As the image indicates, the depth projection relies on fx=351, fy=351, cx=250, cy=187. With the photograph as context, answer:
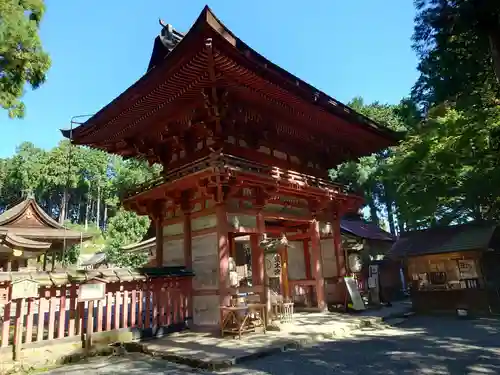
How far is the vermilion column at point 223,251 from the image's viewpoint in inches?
360

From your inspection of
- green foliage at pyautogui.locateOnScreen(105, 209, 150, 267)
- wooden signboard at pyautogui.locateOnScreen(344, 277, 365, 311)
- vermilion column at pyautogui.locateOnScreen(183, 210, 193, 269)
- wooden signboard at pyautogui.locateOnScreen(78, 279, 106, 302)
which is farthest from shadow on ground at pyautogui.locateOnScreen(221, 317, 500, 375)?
green foliage at pyautogui.locateOnScreen(105, 209, 150, 267)

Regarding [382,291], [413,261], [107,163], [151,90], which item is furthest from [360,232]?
[107,163]

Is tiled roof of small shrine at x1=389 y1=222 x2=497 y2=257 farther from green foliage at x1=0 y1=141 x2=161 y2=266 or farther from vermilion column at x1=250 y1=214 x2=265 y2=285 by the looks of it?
green foliage at x1=0 y1=141 x2=161 y2=266

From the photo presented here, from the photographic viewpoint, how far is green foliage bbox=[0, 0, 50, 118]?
8.48 metres

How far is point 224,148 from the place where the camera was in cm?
1041

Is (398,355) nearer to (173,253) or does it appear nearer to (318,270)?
(318,270)

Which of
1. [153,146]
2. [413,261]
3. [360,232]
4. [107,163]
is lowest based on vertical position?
[413,261]

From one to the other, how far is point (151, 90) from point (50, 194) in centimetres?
6315

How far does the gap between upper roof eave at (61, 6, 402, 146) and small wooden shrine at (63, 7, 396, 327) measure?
3 cm

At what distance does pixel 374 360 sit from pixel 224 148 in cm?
661

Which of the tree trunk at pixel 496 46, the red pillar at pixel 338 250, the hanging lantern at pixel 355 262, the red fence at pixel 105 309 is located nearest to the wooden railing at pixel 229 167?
the red pillar at pixel 338 250

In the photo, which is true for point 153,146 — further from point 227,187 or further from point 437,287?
point 437,287

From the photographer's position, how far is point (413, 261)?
14.5 metres

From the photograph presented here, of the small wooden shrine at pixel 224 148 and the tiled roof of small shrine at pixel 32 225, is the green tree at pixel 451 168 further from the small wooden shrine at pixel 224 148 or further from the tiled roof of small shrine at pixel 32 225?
the tiled roof of small shrine at pixel 32 225
